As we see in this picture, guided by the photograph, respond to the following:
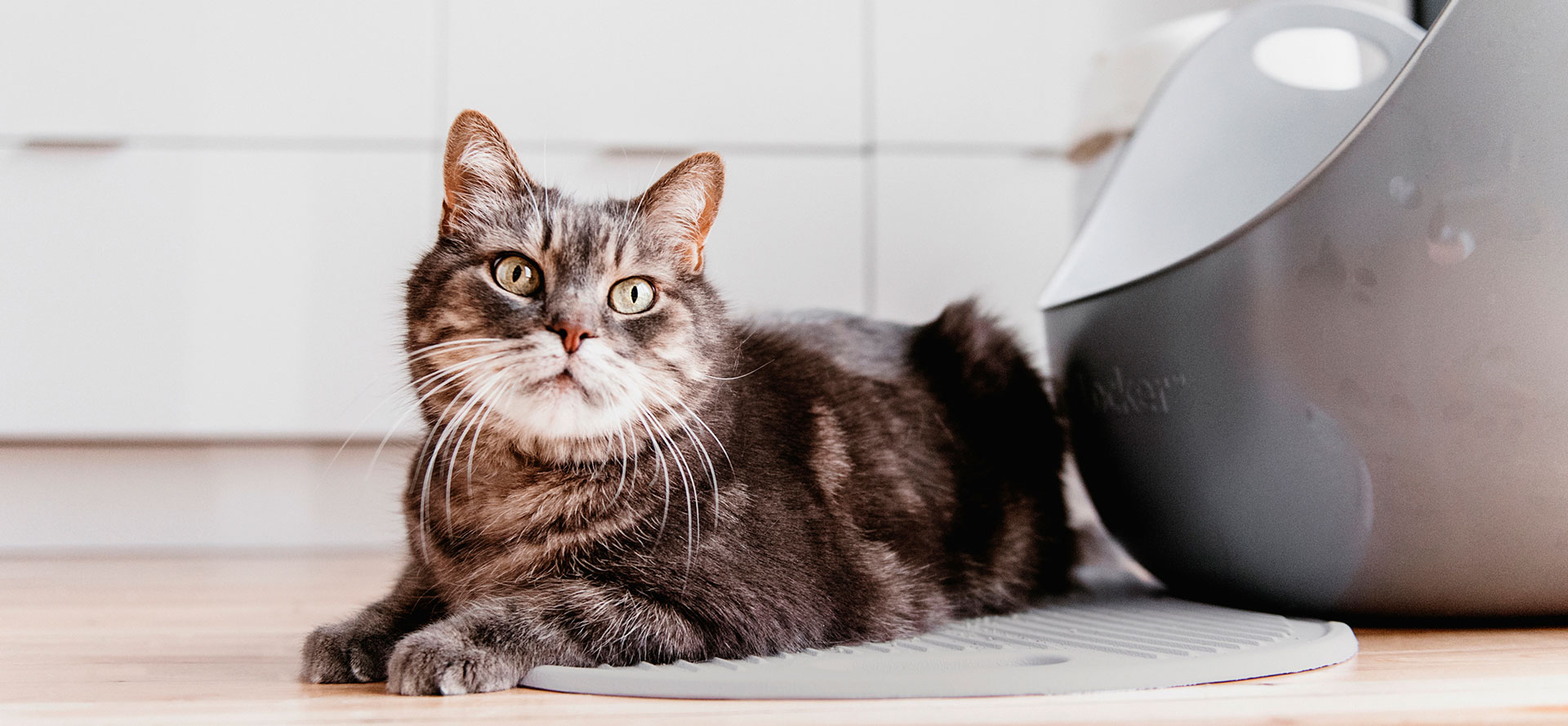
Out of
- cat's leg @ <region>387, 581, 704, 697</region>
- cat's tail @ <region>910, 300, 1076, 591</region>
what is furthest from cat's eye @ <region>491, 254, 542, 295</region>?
cat's tail @ <region>910, 300, 1076, 591</region>

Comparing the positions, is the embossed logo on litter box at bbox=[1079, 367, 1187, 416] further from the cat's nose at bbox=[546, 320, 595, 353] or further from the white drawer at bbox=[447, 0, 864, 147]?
the white drawer at bbox=[447, 0, 864, 147]

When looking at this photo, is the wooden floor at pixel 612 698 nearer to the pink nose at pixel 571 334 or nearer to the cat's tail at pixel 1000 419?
the pink nose at pixel 571 334

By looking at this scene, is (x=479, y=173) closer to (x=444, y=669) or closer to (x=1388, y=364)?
(x=444, y=669)

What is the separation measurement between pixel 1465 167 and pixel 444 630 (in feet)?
3.18

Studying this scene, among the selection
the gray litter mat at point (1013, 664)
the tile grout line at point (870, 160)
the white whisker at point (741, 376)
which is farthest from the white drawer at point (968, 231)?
the gray litter mat at point (1013, 664)

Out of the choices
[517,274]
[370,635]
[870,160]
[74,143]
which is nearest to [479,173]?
[517,274]

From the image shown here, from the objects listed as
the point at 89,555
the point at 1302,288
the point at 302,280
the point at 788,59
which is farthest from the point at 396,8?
the point at 1302,288

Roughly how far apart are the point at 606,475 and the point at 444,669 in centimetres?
23

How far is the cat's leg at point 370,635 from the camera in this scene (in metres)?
0.97

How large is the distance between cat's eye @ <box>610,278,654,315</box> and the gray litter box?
→ 56 centimetres

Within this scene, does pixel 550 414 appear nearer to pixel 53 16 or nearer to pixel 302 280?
pixel 302 280

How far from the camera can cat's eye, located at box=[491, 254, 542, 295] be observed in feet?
3.28

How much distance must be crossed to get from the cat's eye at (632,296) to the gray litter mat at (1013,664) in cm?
32

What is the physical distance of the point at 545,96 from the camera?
2.28 metres
